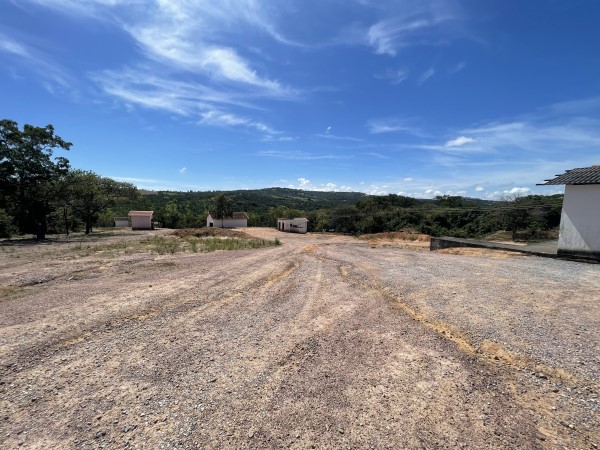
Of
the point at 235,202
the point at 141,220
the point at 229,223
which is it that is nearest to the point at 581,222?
the point at 229,223

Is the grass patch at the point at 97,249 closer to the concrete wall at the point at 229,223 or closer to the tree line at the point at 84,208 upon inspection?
the tree line at the point at 84,208

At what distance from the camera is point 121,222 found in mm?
54250

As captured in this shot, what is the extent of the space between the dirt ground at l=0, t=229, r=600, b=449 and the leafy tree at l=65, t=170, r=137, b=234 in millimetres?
23155

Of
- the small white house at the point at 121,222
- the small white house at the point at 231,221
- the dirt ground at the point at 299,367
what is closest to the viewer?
the dirt ground at the point at 299,367

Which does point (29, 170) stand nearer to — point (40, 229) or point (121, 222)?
point (40, 229)

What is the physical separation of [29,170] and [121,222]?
31.9 metres

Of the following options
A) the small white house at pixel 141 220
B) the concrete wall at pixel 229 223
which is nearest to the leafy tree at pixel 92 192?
the small white house at pixel 141 220

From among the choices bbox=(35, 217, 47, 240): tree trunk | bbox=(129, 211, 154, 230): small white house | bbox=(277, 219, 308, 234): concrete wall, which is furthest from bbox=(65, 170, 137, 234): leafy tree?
bbox=(277, 219, 308, 234): concrete wall

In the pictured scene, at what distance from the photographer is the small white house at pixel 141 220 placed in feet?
145

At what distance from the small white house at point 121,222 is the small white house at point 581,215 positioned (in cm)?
5774

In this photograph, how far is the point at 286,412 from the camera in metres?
3.28

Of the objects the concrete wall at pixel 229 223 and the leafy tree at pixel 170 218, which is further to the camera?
the leafy tree at pixel 170 218

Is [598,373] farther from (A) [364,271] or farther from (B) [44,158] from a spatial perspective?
(B) [44,158]

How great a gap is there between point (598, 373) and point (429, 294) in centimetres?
394
